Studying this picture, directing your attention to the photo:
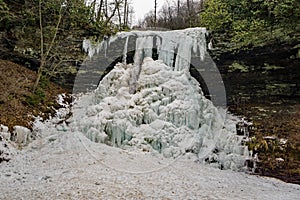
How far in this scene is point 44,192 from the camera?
5.11 m

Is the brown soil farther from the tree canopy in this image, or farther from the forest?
the tree canopy

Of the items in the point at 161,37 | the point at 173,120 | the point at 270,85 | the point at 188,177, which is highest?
the point at 161,37

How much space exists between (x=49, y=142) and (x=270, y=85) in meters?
6.93

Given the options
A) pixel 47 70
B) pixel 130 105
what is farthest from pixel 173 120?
pixel 47 70

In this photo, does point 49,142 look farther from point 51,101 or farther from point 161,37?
point 161,37

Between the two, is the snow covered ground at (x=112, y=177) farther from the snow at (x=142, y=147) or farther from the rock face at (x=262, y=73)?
the rock face at (x=262, y=73)

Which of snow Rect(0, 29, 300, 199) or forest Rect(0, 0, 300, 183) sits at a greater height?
forest Rect(0, 0, 300, 183)

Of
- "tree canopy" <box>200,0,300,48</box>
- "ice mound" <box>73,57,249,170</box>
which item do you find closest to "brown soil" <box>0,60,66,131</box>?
"ice mound" <box>73,57,249,170</box>

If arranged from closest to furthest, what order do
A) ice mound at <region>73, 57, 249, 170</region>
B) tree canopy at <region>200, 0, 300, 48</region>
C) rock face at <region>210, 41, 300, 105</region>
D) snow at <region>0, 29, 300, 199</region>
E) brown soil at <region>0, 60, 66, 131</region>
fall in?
snow at <region>0, 29, 300, 199</region>
ice mound at <region>73, 57, 249, 170</region>
brown soil at <region>0, 60, 66, 131</region>
tree canopy at <region>200, 0, 300, 48</region>
rock face at <region>210, 41, 300, 105</region>

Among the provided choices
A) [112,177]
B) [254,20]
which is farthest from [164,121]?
[254,20]

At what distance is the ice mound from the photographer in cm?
753

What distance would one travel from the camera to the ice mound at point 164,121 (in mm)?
7527

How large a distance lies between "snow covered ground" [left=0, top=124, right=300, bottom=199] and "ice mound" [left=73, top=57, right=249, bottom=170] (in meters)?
0.33

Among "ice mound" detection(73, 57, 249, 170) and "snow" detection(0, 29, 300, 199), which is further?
"ice mound" detection(73, 57, 249, 170)
